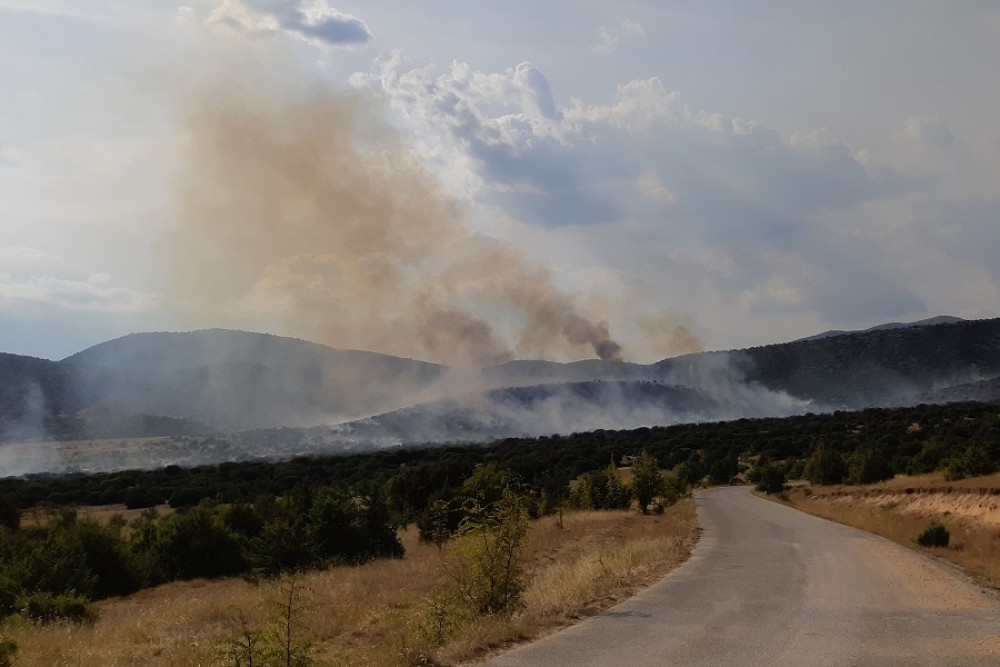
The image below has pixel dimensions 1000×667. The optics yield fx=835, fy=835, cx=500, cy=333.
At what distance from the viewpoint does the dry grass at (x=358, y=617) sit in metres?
11.5

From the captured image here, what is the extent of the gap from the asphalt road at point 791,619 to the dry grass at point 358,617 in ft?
2.28

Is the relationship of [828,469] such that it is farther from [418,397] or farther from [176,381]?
[176,381]

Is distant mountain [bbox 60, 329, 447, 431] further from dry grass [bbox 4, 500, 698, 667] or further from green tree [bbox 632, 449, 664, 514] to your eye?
dry grass [bbox 4, 500, 698, 667]

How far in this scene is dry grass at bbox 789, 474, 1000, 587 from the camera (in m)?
25.6

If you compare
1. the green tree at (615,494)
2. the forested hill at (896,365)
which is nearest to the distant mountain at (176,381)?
the forested hill at (896,365)

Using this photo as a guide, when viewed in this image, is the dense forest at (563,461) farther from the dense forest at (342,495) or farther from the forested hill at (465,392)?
the forested hill at (465,392)

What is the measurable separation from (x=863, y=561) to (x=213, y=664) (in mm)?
17667

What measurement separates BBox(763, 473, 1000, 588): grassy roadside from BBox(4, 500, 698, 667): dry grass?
8.05 m

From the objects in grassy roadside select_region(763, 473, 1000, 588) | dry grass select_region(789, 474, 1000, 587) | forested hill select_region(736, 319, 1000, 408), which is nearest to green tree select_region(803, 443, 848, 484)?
grassy roadside select_region(763, 473, 1000, 588)

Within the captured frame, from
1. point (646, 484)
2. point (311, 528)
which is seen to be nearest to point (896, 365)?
point (646, 484)

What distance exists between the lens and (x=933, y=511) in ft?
128

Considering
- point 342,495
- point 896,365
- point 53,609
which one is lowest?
point 53,609

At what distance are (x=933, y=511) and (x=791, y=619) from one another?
99.7 feet

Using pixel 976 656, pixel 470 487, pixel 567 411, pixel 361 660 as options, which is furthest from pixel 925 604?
pixel 567 411
